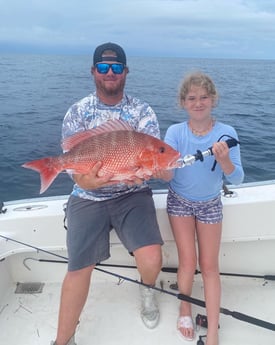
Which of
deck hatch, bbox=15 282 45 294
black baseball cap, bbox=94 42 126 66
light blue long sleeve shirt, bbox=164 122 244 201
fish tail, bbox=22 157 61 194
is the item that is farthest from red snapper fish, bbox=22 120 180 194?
deck hatch, bbox=15 282 45 294

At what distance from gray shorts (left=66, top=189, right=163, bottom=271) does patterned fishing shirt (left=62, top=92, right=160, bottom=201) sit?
2.4 inches

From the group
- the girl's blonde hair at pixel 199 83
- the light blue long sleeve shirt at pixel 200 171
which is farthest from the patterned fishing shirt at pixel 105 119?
the girl's blonde hair at pixel 199 83

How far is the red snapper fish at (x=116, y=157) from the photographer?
7.76ft

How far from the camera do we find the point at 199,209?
277 centimetres

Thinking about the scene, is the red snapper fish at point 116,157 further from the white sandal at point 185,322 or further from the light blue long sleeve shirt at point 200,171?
the white sandal at point 185,322

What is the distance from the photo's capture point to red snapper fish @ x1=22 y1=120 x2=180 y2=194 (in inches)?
93.1

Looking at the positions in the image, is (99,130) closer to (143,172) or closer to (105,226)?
(143,172)


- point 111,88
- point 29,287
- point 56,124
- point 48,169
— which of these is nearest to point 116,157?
point 48,169

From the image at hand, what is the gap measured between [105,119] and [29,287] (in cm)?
176

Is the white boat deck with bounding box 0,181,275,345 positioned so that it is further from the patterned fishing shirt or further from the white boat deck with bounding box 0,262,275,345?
the patterned fishing shirt

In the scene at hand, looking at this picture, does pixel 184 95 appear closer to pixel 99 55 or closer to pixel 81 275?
pixel 99 55

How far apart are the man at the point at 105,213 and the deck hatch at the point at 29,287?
870 millimetres

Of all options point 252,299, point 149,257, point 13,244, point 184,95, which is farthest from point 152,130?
point 252,299

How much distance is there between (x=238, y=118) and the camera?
42.7ft
